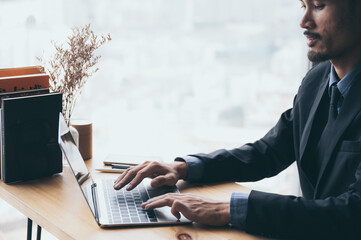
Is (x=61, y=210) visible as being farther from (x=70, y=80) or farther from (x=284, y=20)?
(x=284, y=20)

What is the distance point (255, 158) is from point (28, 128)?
774mm

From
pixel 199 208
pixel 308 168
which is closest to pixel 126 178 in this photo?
pixel 199 208

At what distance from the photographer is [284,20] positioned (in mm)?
2457

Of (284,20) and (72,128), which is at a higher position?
(284,20)

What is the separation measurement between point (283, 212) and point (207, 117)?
4.75ft

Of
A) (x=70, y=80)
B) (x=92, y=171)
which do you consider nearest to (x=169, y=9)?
(x=70, y=80)

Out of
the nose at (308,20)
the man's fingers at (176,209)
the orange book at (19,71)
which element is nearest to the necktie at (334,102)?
the nose at (308,20)

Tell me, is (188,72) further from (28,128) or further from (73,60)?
(28,128)

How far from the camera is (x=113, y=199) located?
1.29 metres

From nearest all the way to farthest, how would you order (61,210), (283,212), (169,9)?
(283,212)
(61,210)
(169,9)

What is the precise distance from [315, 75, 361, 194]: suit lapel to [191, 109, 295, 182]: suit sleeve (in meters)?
0.26

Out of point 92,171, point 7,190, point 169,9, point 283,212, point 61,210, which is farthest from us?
point 169,9

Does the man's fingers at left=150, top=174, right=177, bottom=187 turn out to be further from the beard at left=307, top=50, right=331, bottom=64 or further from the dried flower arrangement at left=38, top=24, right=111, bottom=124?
the beard at left=307, top=50, right=331, bottom=64

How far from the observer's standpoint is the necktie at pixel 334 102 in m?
1.40
